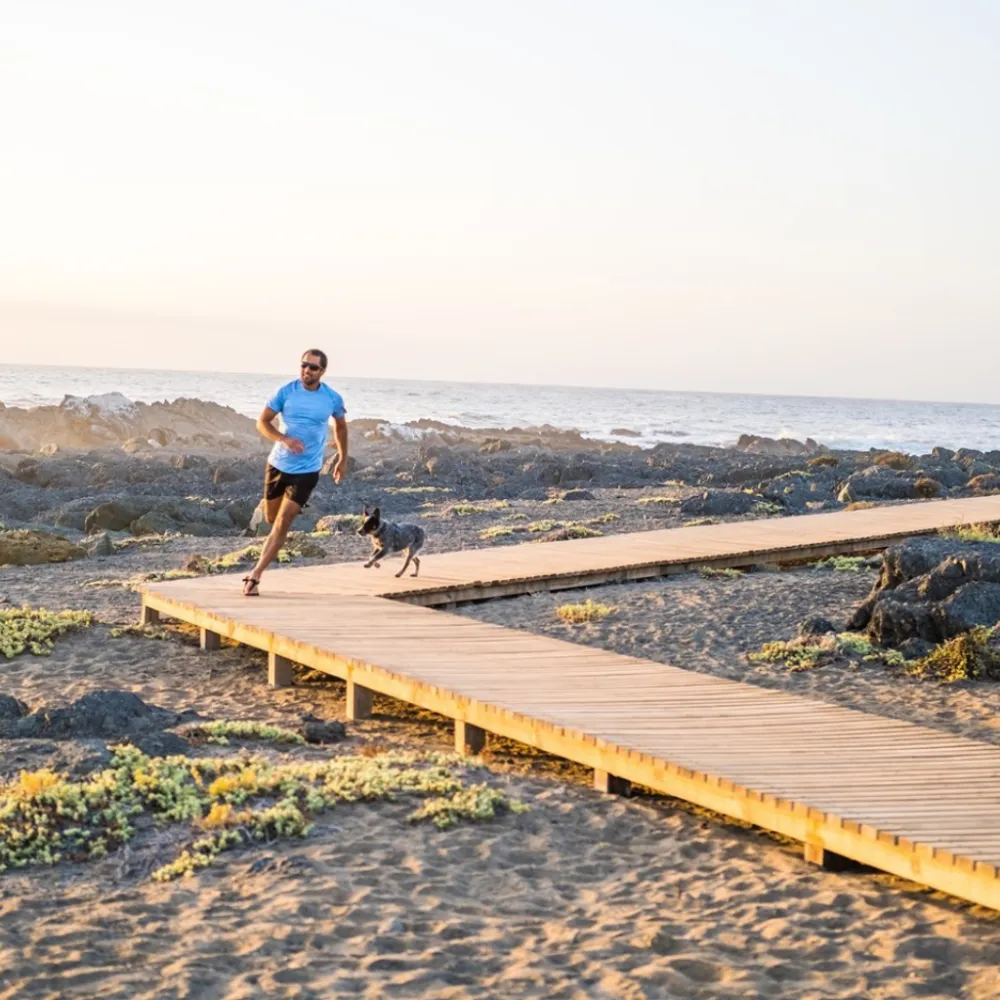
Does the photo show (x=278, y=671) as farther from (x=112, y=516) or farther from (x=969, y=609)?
(x=112, y=516)

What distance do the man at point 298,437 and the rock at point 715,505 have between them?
461 inches

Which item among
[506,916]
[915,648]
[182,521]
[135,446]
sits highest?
[135,446]

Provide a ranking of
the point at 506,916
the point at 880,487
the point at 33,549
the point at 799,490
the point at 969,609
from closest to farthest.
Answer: the point at 506,916 → the point at 969,609 → the point at 33,549 → the point at 799,490 → the point at 880,487

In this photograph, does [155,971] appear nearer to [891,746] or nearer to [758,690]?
[891,746]

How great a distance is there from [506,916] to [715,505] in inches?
654

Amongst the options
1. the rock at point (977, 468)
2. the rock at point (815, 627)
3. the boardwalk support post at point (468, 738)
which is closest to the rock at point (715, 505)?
the rock at point (815, 627)

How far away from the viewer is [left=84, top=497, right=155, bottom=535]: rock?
19984 millimetres

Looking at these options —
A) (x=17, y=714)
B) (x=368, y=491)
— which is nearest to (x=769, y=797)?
(x=17, y=714)

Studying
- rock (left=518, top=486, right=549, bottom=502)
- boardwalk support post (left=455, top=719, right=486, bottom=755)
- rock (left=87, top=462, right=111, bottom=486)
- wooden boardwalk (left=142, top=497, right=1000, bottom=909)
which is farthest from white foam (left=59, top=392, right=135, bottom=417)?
boardwalk support post (left=455, top=719, right=486, bottom=755)

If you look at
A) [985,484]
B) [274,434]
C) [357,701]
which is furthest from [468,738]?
[985,484]

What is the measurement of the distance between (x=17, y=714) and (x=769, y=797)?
15.2 feet

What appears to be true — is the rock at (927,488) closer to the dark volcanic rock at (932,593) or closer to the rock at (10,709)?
the dark volcanic rock at (932,593)

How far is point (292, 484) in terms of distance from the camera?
990 centimetres

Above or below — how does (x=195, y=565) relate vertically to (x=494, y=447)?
below
